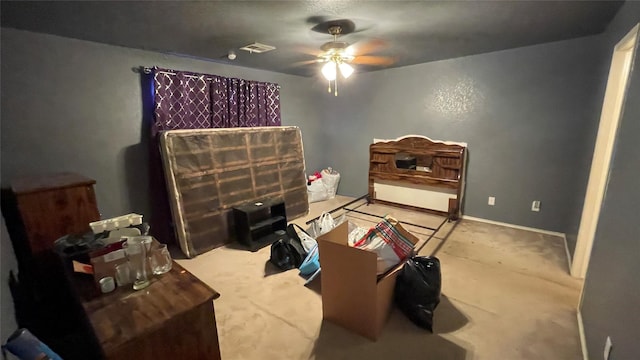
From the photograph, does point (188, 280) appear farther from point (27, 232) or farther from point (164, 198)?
point (164, 198)

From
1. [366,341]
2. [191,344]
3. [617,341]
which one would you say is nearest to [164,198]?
[191,344]

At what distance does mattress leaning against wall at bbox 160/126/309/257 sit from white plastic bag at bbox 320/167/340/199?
3.16 ft

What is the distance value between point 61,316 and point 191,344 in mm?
1393

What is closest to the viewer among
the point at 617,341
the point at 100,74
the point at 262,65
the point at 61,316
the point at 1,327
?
the point at 1,327

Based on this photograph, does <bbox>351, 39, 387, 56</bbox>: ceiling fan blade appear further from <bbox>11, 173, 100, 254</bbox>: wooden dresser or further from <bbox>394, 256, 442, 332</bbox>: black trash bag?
<bbox>11, 173, 100, 254</bbox>: wooden dresser

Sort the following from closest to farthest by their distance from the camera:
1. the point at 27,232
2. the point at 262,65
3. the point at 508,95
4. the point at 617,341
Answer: the point at 617,341 → the point at 27,232 → the point at 508,95 → the point at 262,65

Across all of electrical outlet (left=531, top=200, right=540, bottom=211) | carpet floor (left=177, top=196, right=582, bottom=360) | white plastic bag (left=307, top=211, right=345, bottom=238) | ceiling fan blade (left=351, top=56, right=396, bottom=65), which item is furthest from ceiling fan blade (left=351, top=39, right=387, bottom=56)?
electrical outlet (left=531, top=200, right=540, bottom=211)

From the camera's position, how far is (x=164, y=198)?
9.86 ft

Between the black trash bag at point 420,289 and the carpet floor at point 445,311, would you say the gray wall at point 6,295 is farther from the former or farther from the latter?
the black trash bag at point 420,289

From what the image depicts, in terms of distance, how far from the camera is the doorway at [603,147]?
2012 millimetres

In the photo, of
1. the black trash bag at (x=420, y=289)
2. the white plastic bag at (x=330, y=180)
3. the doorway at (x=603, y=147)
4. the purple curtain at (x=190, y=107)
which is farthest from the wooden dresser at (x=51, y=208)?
the doorway at (x=603, y=147)

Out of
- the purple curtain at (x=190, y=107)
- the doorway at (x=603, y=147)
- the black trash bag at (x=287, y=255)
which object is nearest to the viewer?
the doorway at (x=603, y=147)

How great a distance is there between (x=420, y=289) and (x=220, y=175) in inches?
92.5

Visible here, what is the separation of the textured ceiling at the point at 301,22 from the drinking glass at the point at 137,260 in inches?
59.1
